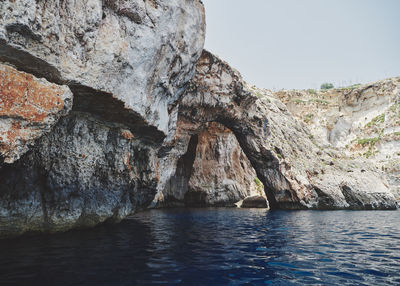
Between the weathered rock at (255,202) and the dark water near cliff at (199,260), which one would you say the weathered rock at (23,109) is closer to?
the dark water near cliff at (199,260)

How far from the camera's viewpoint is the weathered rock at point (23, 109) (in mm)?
6535

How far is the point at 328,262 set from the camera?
6703 mm

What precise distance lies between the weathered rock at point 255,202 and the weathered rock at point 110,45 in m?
26.0

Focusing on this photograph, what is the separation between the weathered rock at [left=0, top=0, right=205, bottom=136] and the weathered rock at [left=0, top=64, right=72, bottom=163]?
1.97 ft

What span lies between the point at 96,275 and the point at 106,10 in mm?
9368

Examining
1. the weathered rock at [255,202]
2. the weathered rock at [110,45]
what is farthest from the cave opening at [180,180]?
the weathered rock at [110,45]

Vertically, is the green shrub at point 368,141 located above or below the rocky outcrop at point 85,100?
above

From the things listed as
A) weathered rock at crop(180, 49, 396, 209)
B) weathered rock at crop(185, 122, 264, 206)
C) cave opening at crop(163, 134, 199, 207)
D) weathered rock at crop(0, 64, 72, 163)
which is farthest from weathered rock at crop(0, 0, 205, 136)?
weathered rock at crop(185, 122, 264, 206)

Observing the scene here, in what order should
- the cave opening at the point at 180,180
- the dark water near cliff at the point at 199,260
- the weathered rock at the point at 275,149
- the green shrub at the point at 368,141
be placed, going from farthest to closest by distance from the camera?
the green shrub at the point at 368,141
the cave opening at the point at 180,180
the weathered rock at the point at 275,149
the dark water near cliff at the point at 199,260

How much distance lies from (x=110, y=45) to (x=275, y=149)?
23.1 metres

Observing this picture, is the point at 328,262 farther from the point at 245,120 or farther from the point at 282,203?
the point at 282,203

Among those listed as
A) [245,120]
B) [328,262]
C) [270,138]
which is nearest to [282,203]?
[270,138]

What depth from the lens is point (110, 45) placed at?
31.4ft

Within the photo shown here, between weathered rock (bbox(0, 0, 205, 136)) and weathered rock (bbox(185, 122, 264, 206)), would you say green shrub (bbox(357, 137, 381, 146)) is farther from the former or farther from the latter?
weathered rock (bbox(0, 0, 205, 136))
